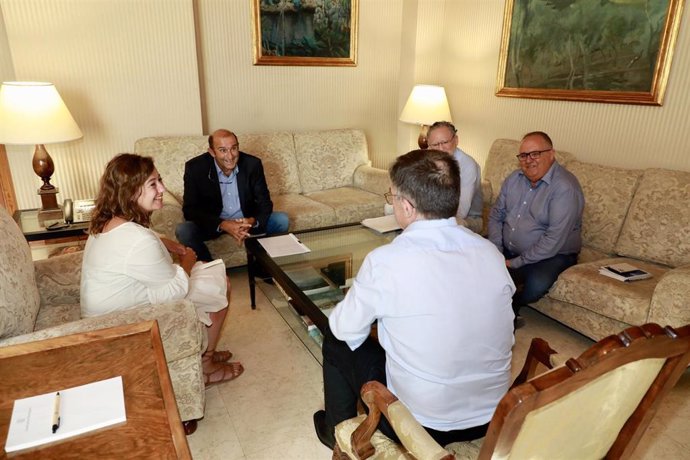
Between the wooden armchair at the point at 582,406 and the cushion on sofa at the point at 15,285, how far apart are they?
121 centimetres

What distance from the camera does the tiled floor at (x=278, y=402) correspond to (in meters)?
1.71

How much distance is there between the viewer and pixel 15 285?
1593 millimetres

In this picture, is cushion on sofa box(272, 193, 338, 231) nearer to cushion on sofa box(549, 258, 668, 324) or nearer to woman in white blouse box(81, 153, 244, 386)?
woman in white blouse box(81, 153, 244, 386)

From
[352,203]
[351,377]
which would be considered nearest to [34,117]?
[352,203]

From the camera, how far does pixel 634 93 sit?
2854 mm

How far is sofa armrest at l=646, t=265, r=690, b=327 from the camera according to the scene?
76.8 inches

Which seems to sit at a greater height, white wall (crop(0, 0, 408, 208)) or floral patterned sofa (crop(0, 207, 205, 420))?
white wall (crop(0, 0, 408, 208))

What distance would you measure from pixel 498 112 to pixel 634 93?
3.75 ft

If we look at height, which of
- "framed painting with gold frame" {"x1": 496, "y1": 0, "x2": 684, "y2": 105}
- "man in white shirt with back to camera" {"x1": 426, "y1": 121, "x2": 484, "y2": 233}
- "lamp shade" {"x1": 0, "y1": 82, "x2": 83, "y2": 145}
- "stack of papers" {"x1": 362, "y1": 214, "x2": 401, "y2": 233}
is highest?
"framed painting with gold frame" {"x1": 496, "y1": 0, "x2": 684, "y2": 105}

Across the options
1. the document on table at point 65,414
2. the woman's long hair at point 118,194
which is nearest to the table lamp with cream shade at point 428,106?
the woman's long hair at point 118,194

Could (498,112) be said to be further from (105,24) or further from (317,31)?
(105,24)

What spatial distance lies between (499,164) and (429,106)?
32.3 inches

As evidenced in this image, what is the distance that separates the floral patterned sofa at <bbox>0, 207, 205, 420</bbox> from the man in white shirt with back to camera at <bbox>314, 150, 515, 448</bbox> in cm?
64

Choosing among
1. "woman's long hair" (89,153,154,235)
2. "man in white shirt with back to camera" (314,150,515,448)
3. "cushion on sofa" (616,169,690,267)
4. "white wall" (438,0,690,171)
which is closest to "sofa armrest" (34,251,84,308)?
"woman's long hair" (89,153,154,235)
